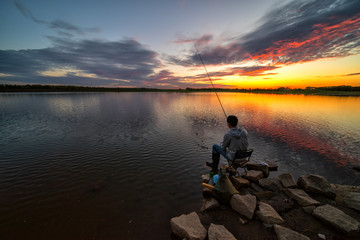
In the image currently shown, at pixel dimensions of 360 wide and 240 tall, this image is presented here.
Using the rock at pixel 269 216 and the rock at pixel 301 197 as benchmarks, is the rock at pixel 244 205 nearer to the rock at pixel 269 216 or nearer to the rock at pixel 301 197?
the rock at pixel 269 216

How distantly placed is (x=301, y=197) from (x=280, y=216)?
4.92 feet

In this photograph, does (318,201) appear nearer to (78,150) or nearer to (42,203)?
(42,203)

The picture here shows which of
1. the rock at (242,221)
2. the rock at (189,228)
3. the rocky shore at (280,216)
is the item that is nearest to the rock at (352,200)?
the rocky shore at (280,216)

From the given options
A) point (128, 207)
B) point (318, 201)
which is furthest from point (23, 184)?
point (318, 201)

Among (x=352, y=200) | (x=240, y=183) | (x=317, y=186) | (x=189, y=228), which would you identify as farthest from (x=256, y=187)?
(x=189, y=228)

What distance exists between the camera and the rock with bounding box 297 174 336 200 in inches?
A: 231

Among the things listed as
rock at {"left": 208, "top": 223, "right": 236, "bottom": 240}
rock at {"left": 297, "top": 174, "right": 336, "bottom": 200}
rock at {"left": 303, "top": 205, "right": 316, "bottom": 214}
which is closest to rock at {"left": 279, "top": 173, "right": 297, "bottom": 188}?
rock at {"left": 297, "top": 174, "right": 336, "bottom": 200}

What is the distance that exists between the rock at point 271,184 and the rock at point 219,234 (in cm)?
361

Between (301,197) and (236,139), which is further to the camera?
(236,139)

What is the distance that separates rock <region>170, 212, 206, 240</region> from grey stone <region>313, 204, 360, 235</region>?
3.96 m

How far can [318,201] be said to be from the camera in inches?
224

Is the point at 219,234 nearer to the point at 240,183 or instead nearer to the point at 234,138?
the point at 240,183

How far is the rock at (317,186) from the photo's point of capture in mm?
5875

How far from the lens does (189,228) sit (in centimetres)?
445
